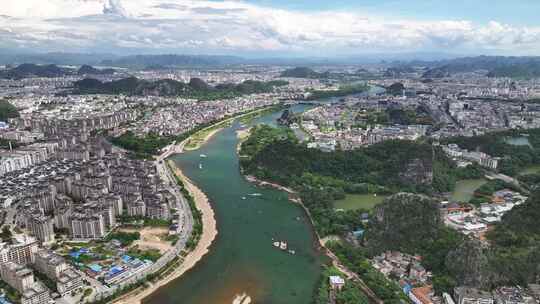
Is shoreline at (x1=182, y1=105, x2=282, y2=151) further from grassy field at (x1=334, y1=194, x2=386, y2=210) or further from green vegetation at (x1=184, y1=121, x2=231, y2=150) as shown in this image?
grassy field at (x1=334, y1=194, x2=386, y2=210)

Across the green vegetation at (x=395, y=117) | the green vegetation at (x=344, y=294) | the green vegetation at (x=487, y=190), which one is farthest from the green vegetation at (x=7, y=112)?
the green vegetation at (x=487, y=190)

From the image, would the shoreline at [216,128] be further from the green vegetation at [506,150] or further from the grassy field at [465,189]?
the green vegetation at [506,150]

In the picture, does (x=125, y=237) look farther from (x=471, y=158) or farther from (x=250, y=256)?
(x=471, y=158)

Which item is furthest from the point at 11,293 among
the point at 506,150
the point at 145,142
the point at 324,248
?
the point at 506,150

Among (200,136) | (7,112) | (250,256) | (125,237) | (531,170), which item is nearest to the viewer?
(250,256)

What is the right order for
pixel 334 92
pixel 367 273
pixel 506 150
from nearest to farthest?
pixel 367 273 → pixel 506 150 → pixel 334 92
